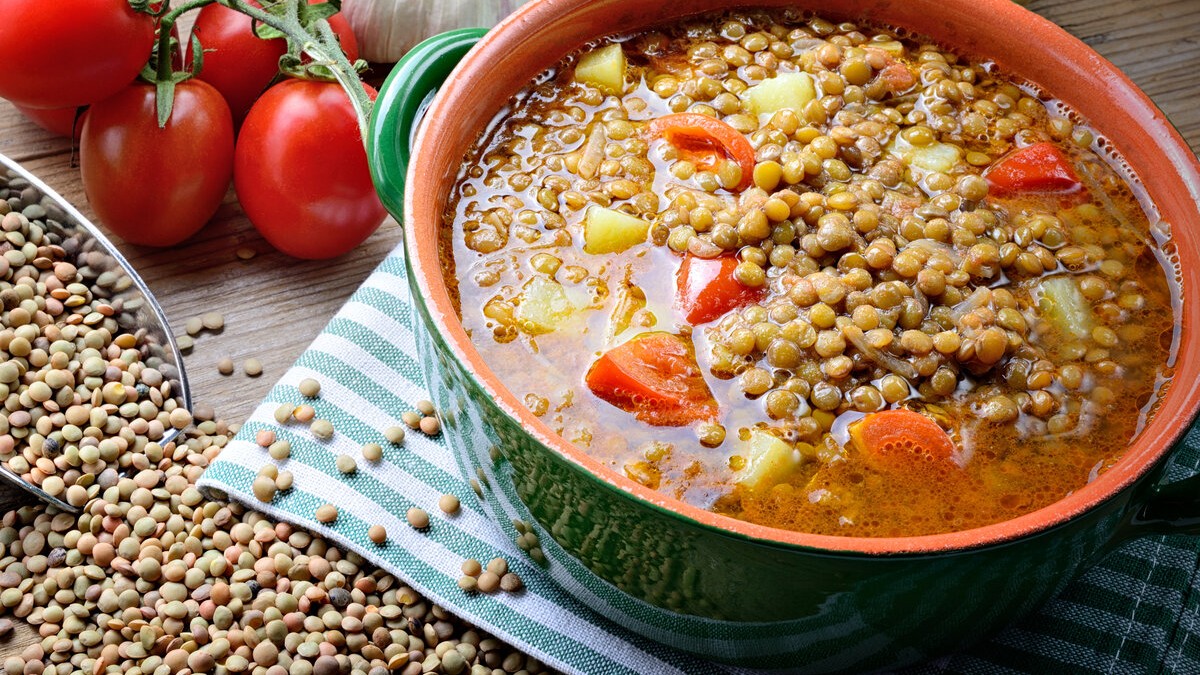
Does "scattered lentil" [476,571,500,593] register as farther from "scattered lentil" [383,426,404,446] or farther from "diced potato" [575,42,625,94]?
"diced potato" [575,42,625,94]

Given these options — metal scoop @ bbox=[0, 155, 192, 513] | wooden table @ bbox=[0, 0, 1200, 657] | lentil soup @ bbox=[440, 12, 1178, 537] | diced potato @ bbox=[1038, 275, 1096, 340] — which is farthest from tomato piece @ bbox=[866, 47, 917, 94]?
metal scoop @ bbox=[0, 155, 192, 513]

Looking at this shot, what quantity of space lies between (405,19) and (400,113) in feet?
4.05

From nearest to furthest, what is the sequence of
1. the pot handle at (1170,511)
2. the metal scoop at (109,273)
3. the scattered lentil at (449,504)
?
the pot handle at (1170,511) < the scattered lentil at (449,504) < the metal scoop at (109,273)

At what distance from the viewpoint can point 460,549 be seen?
7.75ft

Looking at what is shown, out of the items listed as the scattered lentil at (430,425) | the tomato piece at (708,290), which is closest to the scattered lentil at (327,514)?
the scattered lentil at (430,425)

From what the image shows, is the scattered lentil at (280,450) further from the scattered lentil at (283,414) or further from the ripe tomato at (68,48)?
the ripe tomato at (68,48)

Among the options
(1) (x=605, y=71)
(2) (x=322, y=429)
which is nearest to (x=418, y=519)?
(2) (x=322, y=429)

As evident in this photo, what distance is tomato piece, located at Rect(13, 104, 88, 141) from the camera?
2888 mm

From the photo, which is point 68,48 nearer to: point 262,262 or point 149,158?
point 149,158

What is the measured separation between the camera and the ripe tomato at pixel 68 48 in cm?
253

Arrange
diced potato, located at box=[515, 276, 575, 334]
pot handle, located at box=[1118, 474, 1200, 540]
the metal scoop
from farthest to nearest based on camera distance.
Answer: the metal scoop, diced potato, located at box=[515, 276, 575, 334], pot handle, located at box=[1118, 474, 1200, 540]

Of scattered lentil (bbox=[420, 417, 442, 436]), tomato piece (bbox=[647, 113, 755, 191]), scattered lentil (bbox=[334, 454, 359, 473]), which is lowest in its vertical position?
scattered lentil (bbox=[334, 454, 359, 473])

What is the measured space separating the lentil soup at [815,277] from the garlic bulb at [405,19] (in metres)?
0.99

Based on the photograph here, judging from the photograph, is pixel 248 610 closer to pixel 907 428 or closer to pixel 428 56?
pixel 428 56
